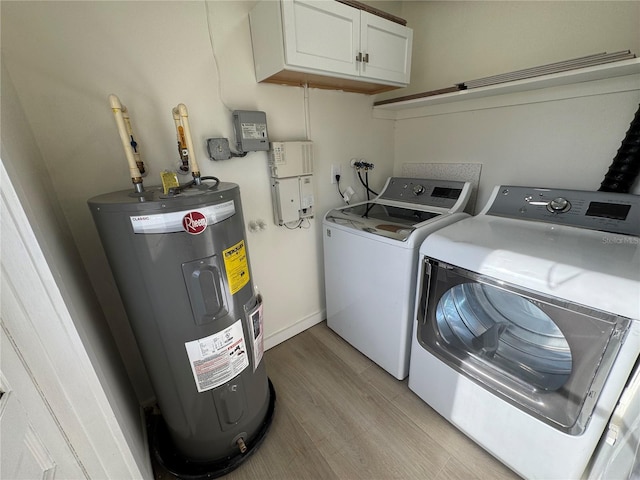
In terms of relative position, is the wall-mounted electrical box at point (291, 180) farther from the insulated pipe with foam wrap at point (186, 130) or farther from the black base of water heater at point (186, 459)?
the black base of water heater at point (186, 459)

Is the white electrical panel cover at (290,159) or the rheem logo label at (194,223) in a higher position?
the white electrical panel cover at (290,159)

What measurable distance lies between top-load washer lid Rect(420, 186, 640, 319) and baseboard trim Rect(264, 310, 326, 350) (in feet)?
3.78

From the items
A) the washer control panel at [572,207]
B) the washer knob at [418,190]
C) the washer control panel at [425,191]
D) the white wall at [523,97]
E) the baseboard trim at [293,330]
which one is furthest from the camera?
the baseboard trim at [293,330]

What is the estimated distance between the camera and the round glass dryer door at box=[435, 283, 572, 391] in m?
0.94

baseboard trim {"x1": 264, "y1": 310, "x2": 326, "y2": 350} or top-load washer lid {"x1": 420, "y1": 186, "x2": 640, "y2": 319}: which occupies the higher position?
top-load washer lid {"x1": 420, "y1": 186, "x2": 640, "y2": 319}

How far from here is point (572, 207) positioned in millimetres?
1187

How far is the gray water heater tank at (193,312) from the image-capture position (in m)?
0.79

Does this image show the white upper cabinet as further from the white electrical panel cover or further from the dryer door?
the dryer door

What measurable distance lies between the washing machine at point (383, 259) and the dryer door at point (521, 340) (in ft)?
0.48

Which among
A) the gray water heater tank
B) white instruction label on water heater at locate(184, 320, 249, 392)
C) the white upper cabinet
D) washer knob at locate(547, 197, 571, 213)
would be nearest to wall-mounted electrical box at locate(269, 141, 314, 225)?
the white upper cabinet

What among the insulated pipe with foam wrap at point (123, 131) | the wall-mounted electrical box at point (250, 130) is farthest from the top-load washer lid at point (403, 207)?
the insulated pipe with foam wrap at point (123, 131)

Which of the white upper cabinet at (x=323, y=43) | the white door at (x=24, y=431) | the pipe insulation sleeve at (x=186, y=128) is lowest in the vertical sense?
the white door at (x=24, y=431)

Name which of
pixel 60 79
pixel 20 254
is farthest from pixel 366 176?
pixel 20 254

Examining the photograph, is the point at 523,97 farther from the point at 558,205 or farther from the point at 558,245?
the point at 558,245
